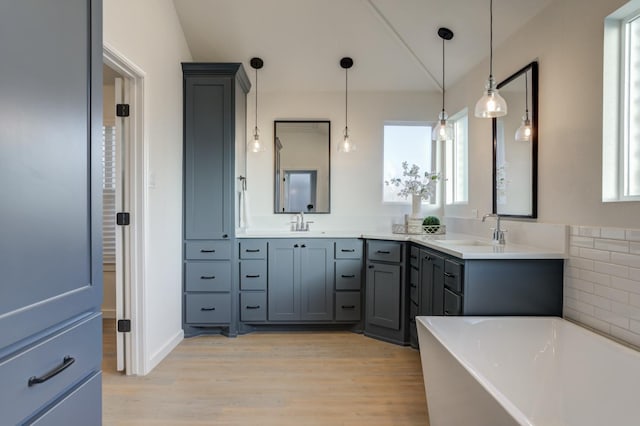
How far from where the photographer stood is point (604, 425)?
1.47 metres

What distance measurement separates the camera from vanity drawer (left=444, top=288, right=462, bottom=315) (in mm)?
2186

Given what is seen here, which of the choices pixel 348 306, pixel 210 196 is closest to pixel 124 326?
pixel 210 196

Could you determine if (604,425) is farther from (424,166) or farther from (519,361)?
(424,166)

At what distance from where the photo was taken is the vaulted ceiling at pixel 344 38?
290cm

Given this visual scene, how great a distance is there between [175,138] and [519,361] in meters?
2.98

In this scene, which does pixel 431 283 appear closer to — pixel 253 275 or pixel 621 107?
pixel 621 107

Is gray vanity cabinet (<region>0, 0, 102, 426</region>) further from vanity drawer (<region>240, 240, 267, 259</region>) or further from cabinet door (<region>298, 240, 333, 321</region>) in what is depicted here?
cabinet door (<region>298, 240, 333, 321</region>)

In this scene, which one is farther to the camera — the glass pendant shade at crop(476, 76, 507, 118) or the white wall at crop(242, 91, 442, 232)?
the white wall at crop(242, 91, 442, 232)

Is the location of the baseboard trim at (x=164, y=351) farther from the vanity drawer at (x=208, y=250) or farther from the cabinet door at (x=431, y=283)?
the cabinet door at (x=431, y=283)

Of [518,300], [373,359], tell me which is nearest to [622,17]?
[518,300]

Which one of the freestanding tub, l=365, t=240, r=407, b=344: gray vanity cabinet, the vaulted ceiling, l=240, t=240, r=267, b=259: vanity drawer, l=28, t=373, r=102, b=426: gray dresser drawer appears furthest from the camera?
l=240, t=240, r=267, b=259: vanity drawer

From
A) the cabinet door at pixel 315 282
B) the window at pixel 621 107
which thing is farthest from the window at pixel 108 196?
the window at pixel 621 107

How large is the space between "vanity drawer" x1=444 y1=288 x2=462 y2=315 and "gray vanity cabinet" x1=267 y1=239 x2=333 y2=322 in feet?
4.32

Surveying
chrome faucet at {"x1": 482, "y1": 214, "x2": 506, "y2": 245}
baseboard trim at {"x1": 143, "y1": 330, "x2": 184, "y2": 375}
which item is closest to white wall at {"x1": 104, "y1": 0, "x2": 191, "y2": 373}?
baseboard trim at {"x1": 143, "y1": 330, "x2": 184, "y2": 375}
